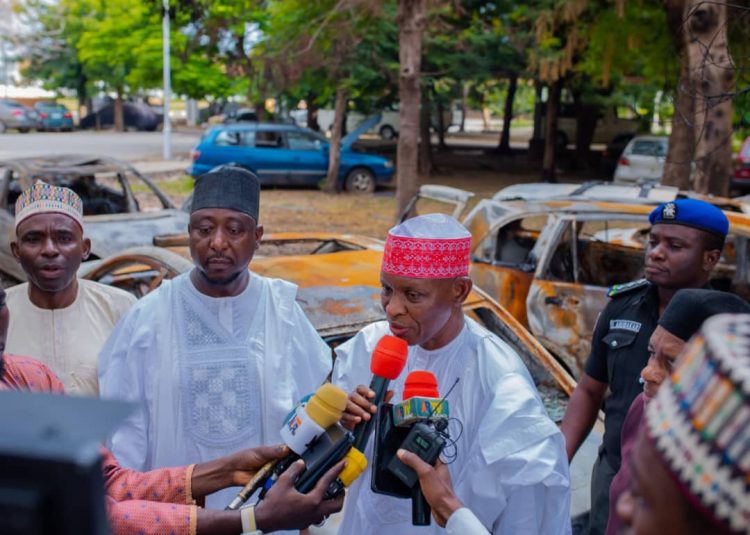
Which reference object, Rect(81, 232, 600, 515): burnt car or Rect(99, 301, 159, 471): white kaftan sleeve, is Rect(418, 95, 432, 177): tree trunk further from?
Rect(99, 301, 159, 471): white kaftan sleeve

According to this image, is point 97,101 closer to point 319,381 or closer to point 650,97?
point 650,97

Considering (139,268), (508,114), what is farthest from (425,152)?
(139,268)

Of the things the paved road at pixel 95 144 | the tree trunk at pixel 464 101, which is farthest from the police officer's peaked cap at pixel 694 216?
the paved road at pixel 95 144

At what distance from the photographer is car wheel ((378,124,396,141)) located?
115 feet

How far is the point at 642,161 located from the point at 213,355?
17606mm

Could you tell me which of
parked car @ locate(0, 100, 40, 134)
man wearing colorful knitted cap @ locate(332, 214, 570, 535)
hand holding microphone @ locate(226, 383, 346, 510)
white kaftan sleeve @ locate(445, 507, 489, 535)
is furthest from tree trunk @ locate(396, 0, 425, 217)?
parked car @ locate(0, 100, 40, 134)

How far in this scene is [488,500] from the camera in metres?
2.34

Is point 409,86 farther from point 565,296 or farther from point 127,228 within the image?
point 565,296

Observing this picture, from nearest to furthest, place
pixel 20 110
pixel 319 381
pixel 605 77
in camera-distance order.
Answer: pixel 319 381 < pixel 605 77 < pixel 20 110

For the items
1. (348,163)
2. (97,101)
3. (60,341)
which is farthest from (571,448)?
(97,101)

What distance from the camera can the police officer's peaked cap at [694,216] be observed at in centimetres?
327

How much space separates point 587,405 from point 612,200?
3.86 meters

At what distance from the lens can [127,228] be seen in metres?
8.78

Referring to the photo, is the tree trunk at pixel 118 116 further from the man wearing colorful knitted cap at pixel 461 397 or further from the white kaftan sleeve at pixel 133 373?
the man wearing colorful knitted cap at pixel 461 397
